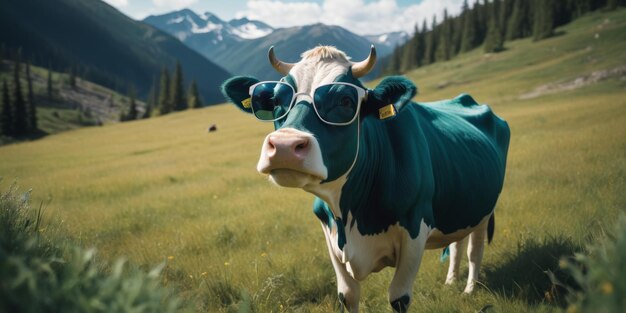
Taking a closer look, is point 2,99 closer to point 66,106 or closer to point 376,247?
point 66,106

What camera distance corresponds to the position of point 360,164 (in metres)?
2.99

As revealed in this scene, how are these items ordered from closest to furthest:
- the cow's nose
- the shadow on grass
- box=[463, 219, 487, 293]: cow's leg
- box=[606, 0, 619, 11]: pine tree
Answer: the cow's nose
the shadow on grass
box=[463, 219, 487, 293]: cow's leg
box=[606, 0, 619, 11]: pine tree

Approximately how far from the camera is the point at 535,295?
3279 millimetres

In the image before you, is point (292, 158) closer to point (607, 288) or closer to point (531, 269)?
point (607, 288)

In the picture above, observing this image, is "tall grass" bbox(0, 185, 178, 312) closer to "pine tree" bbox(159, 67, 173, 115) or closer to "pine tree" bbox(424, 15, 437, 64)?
"pine tree" bbox(159, 67, 173, 115)

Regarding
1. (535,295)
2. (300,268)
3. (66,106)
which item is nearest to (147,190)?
(300,268)

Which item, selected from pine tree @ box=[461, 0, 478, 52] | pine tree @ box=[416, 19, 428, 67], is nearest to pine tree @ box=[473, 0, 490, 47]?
pine tree @ box=[461, 0, 478, 52]

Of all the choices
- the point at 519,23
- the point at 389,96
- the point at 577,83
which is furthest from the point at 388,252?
the point at 519,23

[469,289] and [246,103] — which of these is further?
[469,289]

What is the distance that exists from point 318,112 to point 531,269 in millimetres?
2745

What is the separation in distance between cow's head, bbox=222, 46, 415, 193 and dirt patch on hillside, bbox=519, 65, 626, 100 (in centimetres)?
3042

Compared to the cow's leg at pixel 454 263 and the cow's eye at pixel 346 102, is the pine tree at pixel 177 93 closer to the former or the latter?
the cow's leg at pixel 454 263

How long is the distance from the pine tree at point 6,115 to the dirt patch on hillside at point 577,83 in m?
70.7

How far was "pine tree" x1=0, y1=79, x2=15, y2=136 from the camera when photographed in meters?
58.2
